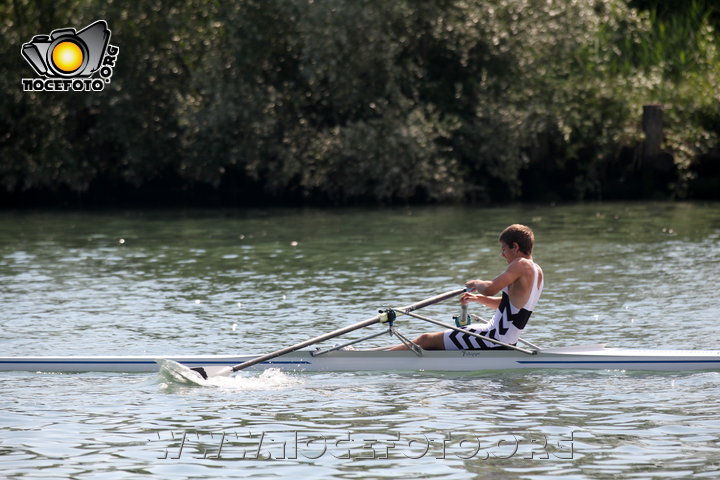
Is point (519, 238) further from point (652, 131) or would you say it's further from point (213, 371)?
point (652, 131)

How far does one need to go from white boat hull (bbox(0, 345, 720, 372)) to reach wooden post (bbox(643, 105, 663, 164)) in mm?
26530

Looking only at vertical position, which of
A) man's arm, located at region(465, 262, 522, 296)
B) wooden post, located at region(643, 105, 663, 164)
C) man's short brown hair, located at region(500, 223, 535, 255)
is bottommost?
man's arm, located at region(465, 262, 522, 296)

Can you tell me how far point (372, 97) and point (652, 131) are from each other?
359 inches

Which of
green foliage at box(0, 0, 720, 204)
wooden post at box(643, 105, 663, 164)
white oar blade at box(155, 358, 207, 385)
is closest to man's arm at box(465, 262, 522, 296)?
white oar blade at box(155, 358, 207, 385)

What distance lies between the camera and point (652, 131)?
3841 cm

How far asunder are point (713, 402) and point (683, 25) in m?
31.6

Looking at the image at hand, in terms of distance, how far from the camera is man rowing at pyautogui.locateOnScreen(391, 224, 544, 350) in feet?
40.9

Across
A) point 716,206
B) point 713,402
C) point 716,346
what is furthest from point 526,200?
point 713,402

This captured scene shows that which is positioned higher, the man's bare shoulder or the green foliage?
→ the green foliage

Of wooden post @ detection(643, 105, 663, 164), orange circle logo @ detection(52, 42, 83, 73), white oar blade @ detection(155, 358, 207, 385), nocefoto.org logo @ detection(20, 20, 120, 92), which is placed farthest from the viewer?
nocefoto.org logo @ detection(20, 20, 120, 92)

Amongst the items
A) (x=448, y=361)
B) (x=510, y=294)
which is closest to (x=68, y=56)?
(x=448, y=361)

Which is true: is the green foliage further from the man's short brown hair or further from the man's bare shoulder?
the man's bare shoulder

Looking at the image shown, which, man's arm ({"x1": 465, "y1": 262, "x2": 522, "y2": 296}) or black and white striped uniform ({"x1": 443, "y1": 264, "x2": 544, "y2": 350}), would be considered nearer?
man's arm ({"x1": 465, "y1": 262, "x2": 522, "y2": 296})

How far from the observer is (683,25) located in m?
40.6
